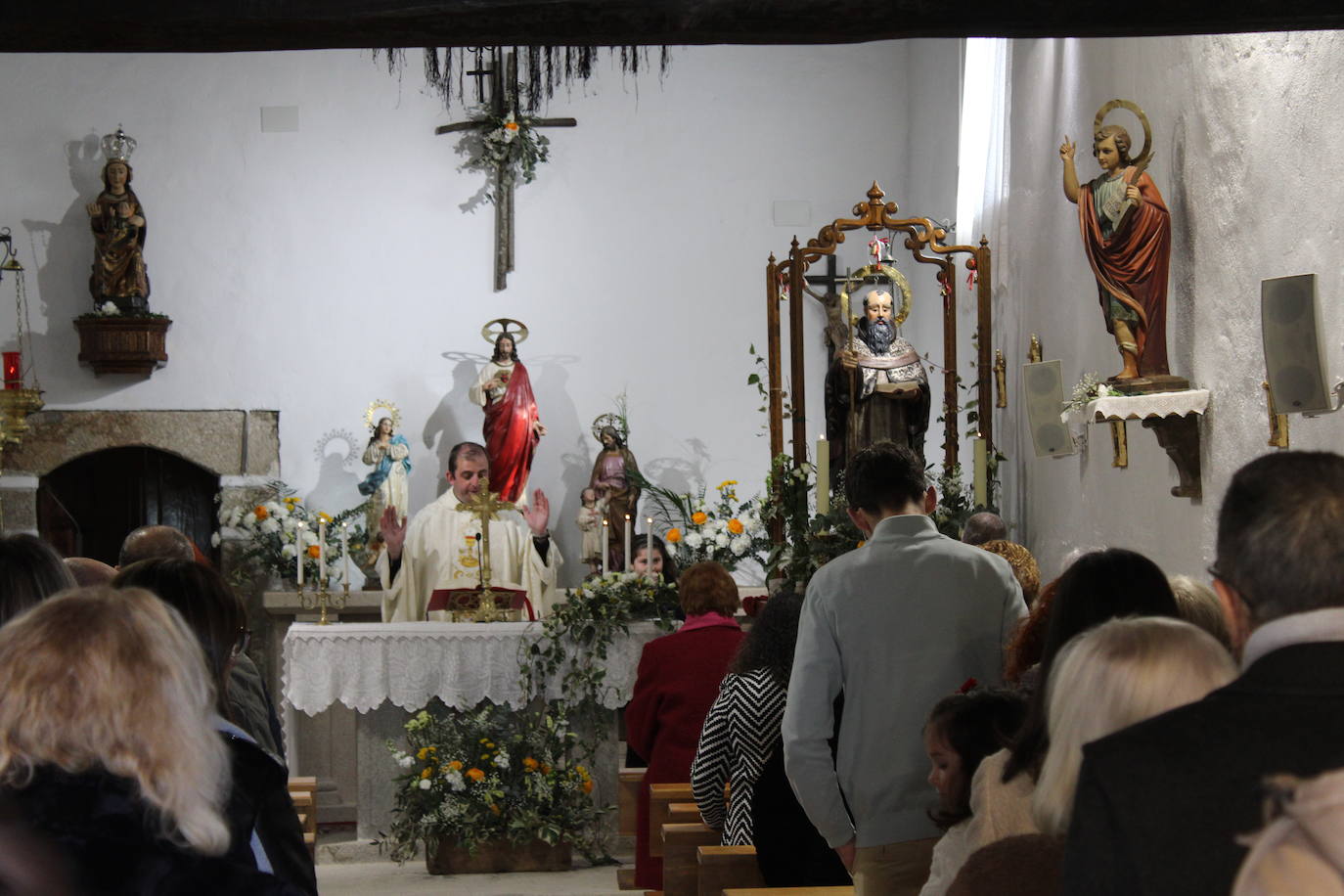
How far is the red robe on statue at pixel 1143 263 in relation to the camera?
5.45 metres

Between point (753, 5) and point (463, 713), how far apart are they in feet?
17.6

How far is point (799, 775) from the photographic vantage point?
346 cm

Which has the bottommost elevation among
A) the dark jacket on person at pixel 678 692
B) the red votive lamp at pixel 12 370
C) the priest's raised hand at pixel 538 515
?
the dark jacket on person at pixel 678 692

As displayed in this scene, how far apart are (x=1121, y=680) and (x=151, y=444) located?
1056cm

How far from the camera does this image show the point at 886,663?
3.52 m

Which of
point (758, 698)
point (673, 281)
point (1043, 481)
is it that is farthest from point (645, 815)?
point (673, 281)

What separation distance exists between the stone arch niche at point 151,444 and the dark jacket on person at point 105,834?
1000 cm

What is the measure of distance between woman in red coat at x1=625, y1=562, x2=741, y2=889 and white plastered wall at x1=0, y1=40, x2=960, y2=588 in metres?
6.44

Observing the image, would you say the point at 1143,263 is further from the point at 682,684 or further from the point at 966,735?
the point at 966,735

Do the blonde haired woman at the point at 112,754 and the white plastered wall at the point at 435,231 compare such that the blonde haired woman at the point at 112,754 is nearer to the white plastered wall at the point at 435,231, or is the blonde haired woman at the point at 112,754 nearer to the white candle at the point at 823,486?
the white candle at the point at 823,486

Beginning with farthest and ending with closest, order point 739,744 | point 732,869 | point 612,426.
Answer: point 612,426, point 739,744, point 732,869

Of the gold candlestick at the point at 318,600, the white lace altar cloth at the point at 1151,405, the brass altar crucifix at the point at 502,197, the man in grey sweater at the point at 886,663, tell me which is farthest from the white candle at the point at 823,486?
the brass altar crucifix at the point at 502,197

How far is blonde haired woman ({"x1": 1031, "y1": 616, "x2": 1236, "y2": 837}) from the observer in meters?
1.88

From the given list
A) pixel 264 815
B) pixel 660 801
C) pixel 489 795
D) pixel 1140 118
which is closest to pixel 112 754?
pixel 264 815
